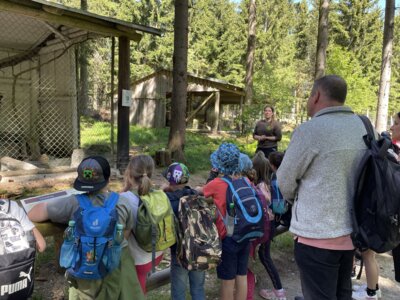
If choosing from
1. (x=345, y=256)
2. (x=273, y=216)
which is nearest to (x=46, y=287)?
(x=273, y=216)

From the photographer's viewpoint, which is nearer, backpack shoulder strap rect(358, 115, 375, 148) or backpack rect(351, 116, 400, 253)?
backpack rect(351, 116, 400, 253)

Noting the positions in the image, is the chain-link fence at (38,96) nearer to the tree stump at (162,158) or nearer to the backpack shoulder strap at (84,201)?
the tree stump at (162,158)

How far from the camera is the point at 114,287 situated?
2439 millimetres

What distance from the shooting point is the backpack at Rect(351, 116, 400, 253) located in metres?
2.17

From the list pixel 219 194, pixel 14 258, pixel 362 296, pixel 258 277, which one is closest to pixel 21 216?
pixel 14 258

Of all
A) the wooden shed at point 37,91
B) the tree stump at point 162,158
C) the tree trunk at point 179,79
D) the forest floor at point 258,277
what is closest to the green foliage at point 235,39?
the wooden shed at point 37,91

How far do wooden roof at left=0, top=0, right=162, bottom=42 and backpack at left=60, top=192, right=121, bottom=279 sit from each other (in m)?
4.89

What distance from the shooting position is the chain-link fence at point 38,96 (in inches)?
367

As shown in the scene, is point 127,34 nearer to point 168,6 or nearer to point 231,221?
point 231,221

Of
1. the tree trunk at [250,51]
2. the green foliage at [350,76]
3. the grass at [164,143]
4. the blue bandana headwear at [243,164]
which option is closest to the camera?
the blue bandana headwear at [243,164]

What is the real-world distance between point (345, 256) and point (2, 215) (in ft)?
6.93

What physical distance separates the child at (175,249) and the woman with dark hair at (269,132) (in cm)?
448

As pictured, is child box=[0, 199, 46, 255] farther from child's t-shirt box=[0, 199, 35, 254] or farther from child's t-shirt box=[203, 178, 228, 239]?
child's t-shirt box=[203, 178, 228, 239]

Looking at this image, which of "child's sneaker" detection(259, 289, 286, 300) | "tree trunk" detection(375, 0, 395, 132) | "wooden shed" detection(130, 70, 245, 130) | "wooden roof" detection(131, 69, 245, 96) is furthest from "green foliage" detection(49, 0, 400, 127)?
"child's sneaker" detection(259, 289, 286, 300)
